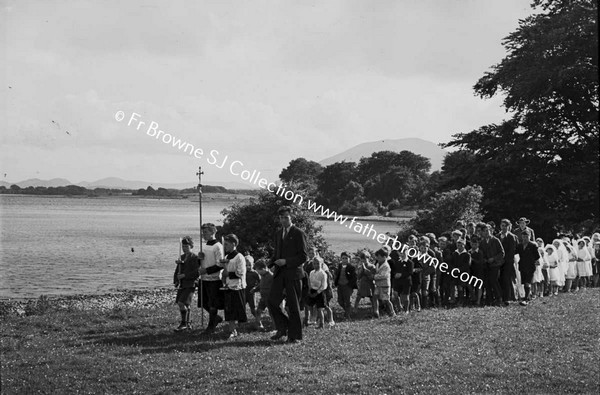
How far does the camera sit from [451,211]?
A: 110ft

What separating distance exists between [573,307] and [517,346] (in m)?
6.47

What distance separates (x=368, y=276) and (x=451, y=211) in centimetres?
1644

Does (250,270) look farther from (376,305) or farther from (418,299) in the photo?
(418,299)

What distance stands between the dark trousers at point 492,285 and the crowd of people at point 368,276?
29 mm

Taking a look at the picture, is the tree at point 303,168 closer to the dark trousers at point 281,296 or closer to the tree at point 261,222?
the tree at point 261,222

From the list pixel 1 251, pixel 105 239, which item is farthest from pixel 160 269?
pixel 105 239

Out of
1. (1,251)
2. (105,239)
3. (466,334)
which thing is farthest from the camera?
(105,239)

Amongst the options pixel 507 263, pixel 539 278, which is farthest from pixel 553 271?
pixel 507 263

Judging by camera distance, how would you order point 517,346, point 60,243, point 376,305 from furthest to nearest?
1. point 60,243
2. point 376,305
3. point 517,346

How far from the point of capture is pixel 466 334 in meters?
13.6

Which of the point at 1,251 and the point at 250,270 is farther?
the point at 1,251

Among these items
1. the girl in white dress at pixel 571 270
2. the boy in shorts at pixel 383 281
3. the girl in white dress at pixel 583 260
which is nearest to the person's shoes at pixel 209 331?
the boy in shorts at pixel 383 281

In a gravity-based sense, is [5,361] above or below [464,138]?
below

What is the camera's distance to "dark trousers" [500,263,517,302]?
19.3 m
